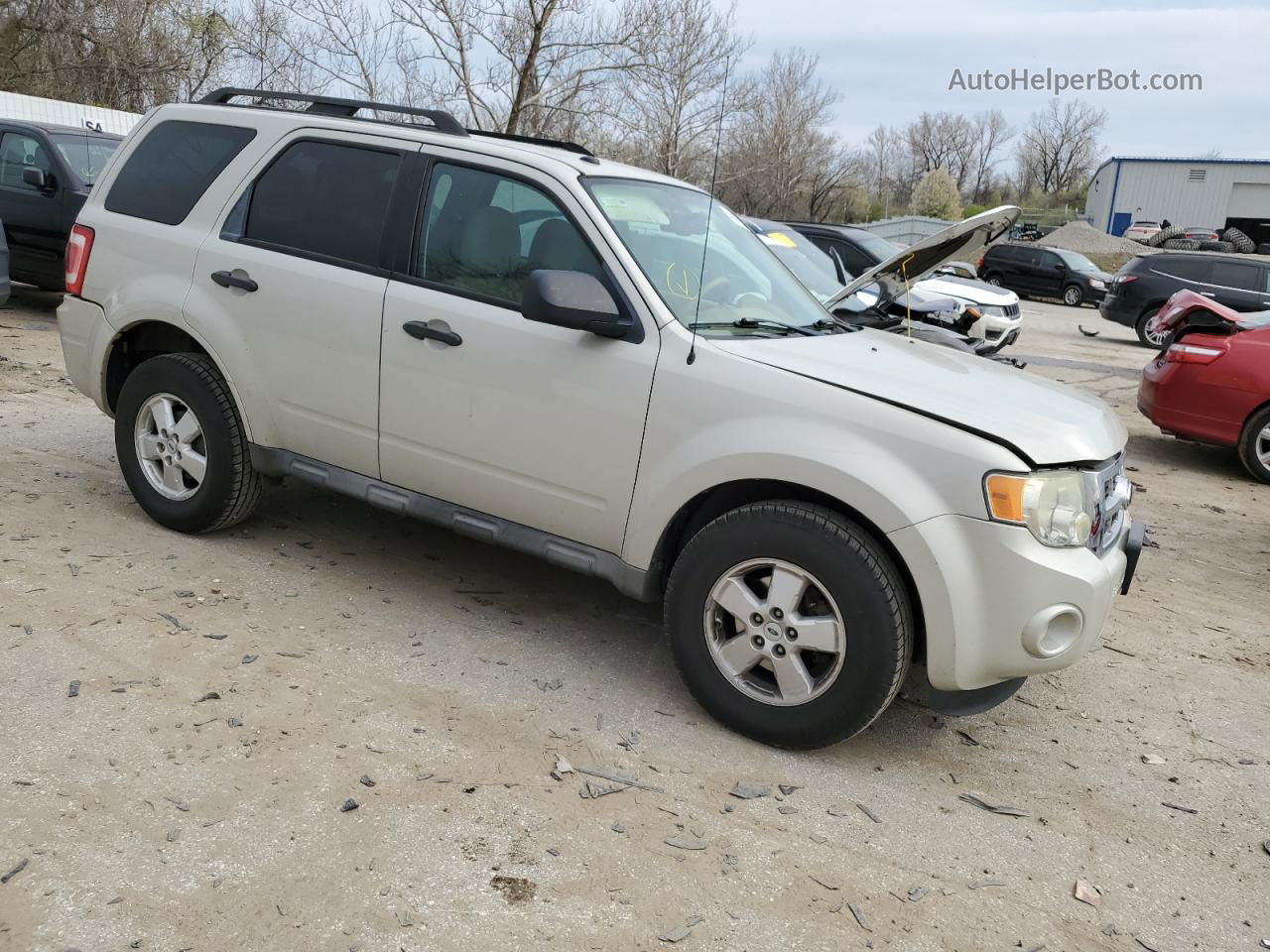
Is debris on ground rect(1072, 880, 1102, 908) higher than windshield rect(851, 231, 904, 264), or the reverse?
windshield rect(851, 231, 904, 264)

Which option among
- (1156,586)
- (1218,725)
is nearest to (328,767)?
(1218,725)

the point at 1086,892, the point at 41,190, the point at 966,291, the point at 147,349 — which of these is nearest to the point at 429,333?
the point at 147,349

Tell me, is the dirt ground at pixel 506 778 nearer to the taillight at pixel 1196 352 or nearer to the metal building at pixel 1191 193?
the taillight at pixel 1196 352

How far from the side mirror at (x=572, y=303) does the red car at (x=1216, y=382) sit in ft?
22.6

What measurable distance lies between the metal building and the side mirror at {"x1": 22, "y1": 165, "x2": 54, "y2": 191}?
61.0 meters

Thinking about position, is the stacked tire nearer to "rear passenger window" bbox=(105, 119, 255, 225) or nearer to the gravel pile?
the gravel pile

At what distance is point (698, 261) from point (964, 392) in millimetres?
1190

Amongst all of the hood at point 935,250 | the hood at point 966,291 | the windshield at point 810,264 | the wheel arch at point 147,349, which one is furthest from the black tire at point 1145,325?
the wheel arch at point 147,349

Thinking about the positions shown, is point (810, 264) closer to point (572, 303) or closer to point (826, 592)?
point (572, 303)

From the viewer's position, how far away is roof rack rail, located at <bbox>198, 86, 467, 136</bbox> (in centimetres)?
459

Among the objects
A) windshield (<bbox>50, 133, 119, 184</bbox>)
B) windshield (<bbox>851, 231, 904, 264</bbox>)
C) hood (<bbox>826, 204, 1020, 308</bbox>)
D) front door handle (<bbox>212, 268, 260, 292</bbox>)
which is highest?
windshield (<bbox>851, 231, 904, 264</bbox>)

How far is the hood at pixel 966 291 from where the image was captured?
564 inches

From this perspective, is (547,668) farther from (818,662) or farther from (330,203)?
(330,203)

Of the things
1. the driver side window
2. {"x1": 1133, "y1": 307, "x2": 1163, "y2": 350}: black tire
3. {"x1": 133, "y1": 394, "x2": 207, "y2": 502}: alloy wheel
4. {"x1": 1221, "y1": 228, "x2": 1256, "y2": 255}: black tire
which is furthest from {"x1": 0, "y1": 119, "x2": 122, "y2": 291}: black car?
{"x1": 1221, "y1": 228, "x2": 1256, "y2": 255}: black tire
